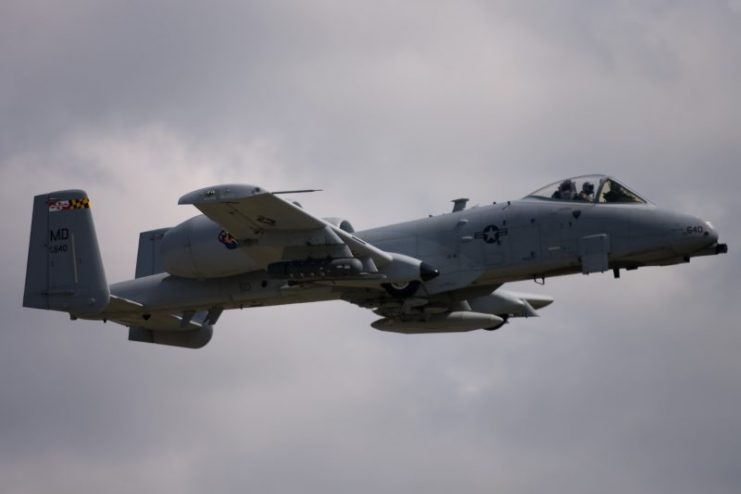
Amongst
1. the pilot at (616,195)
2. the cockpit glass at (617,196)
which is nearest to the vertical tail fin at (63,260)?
the cockpit glass at (617,196)

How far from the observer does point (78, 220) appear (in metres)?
38.1

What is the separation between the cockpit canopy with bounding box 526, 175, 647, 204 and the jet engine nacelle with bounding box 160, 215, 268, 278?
711 cm

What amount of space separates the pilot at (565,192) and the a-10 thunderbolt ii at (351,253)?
33mm

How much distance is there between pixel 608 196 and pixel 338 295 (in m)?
6.98

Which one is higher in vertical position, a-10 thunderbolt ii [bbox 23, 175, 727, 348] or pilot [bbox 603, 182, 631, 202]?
pilot [bbox 603, 182, 631, 202]

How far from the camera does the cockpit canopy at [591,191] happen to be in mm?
36188

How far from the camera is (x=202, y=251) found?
37156 mm

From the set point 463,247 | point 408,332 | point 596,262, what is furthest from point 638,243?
point 408,332

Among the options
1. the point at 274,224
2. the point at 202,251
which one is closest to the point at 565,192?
the point at 274,224

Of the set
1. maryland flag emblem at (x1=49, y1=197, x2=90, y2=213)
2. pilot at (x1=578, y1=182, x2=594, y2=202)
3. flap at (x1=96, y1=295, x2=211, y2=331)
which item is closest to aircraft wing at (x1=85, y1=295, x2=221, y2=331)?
→ flap at (x1=96, y1=295, x2=211, y2=331)

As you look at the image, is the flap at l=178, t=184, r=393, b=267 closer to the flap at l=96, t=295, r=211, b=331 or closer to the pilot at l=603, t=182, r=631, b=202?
the flap at l=96, t=295, r=211, b=331

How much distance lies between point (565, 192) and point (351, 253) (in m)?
5.20

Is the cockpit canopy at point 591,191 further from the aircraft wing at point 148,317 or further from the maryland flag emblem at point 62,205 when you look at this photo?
the maryland flag emblem at point 62,205

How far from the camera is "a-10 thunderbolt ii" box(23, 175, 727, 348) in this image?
35.4 metres
